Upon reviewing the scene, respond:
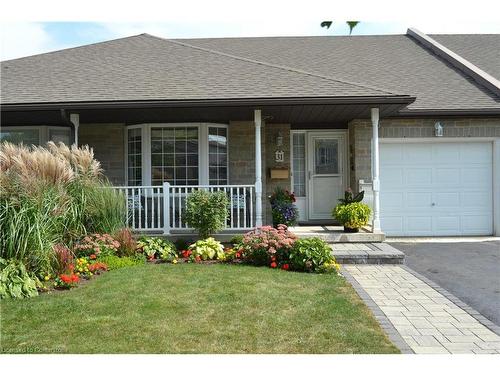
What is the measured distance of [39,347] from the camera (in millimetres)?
4062

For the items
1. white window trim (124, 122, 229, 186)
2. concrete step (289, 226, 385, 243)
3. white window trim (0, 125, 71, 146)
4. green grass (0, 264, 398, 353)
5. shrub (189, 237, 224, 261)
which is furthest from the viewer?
white window trim (0, 125, 71, 146)

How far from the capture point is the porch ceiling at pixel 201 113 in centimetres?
896

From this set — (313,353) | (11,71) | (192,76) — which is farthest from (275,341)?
(11,71)

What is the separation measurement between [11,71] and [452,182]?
10815mm

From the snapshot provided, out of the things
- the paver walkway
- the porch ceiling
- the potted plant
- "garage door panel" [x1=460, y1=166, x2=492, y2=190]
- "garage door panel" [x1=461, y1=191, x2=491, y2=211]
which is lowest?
the paver walkway

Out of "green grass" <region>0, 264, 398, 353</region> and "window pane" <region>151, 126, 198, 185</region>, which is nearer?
"green grass" <region>0, 264, 398, 353</region>

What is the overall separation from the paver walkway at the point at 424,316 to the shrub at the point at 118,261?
352cm

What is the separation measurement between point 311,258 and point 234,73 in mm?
4705

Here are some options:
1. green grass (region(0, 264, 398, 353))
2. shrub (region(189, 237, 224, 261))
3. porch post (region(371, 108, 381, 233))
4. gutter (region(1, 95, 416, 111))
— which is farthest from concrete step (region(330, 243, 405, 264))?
gutter (region(1, 95, 416, 111))

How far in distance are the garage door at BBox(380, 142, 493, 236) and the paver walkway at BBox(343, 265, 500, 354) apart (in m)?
4.21

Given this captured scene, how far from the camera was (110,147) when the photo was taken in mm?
10930

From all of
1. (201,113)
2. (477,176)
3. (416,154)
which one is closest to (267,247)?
(201,113)

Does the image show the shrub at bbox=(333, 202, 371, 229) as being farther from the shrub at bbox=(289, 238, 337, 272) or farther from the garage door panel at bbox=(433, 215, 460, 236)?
the garage door panel at bbox=(433, 215, 460, 236)

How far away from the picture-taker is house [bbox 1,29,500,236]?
30.0 ft
